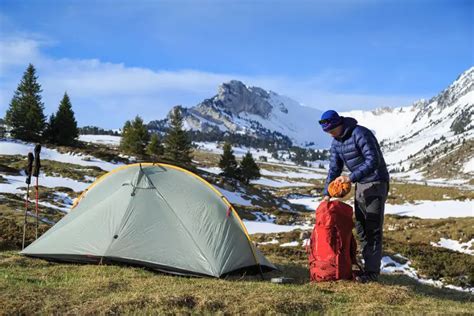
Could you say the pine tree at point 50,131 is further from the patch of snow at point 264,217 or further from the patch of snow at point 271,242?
the patch of snow at point 271,242

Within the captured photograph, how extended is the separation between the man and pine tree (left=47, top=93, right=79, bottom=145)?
5627 centimetres

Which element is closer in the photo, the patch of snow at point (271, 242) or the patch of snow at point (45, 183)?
the patch of snow at point (271, 242)

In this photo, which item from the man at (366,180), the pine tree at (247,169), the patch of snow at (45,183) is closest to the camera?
the man at (366,180)

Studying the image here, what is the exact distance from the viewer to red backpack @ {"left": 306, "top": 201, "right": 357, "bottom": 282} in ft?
28.9

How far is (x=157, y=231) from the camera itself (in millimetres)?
10055

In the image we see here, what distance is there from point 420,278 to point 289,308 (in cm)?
928

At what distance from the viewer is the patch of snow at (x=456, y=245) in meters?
20.1

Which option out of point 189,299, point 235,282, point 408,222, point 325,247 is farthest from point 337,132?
point 408,222

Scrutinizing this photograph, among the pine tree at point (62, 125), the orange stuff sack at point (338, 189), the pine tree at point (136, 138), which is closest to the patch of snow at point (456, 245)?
the orange stuff sack at point (338, 189)

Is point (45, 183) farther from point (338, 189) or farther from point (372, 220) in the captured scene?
point (372, 220)

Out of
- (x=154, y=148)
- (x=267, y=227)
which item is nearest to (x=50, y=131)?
(x=154, y=148)

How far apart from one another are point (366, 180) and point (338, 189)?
631mm

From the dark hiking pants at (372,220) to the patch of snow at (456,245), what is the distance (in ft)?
43.4

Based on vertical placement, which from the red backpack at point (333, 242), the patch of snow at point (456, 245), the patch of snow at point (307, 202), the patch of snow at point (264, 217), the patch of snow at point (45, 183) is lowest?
the patch of snow at point (307, 202)
